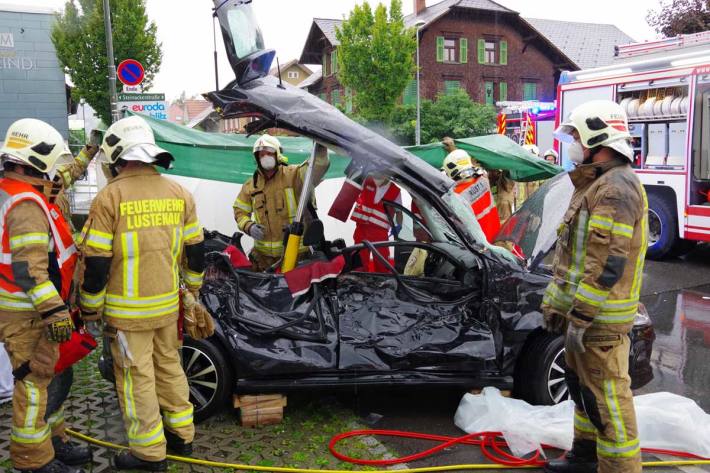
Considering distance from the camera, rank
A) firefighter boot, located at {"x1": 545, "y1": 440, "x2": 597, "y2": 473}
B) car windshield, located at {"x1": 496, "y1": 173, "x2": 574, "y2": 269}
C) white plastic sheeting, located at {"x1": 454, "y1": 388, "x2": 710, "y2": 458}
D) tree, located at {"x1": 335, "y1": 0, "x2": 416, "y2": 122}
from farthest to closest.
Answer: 1. tree, located at {"x1": 335, "y1": 0, "x2": 416, "y2": 122}
2. car windshield, located at {"x1": 496, "y1": 173, "x2": 574, "y2": 269}
3. white plastic sheeting, located at {"x1": 454, "y1": 388, "x2": 710, "y2": 458}
4. firefighter boot, located at {"x1": 545, "y1": 440, "x2": 597, "y2": 473}

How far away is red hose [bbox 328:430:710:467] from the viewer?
346 cm

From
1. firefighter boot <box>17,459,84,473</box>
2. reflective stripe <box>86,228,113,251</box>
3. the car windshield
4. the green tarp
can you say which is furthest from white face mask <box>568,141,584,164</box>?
the green tarp

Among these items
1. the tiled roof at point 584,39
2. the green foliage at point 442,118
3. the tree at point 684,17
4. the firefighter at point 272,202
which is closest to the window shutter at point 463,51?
the tiled roof at point 584,39

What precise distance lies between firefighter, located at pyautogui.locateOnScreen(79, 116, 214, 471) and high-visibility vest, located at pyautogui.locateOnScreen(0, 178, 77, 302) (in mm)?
155

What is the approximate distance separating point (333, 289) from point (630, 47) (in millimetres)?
8869

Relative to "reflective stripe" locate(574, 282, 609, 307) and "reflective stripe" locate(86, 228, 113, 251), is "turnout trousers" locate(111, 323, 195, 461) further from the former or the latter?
"reflective stripe" locate(574, 282, 609, 307)

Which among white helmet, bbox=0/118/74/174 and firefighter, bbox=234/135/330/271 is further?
firefighter, bbox=234/135/330/271

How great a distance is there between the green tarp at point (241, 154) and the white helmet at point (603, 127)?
358cm

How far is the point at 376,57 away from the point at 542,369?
2585 centimetres

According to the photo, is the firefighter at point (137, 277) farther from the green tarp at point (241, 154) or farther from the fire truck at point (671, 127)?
the fire truck at point (671, 127)

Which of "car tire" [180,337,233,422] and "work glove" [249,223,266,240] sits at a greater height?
A: "work glove" [249,223,266,240]

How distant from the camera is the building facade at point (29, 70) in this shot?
14805 millimetres

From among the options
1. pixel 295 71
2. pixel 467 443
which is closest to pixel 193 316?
pixel 467 443

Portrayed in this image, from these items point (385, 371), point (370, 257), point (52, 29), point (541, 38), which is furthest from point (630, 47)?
point (541, 38)
